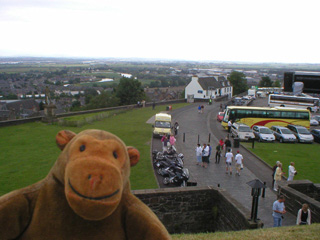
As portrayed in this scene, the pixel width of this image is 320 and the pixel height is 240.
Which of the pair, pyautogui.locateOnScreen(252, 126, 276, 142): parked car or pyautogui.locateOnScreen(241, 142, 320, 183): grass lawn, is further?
pyautogui.locateOnScreen(252, 126, 276, 142): parked car

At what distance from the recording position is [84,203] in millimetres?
2957

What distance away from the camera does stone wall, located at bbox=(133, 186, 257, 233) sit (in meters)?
10.1

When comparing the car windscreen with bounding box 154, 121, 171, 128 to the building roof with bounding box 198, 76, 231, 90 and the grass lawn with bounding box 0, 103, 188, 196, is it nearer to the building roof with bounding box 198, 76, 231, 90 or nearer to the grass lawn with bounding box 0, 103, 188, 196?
the grass lawn with bounding box 0, 103, 188, 196

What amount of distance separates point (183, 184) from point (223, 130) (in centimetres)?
1674

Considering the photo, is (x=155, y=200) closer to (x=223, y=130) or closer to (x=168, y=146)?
(x=168, y=146)

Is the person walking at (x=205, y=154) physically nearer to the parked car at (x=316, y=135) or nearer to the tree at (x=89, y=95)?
the parked car at (x=316, y=135)

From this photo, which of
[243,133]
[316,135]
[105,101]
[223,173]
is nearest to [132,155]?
[223,173]

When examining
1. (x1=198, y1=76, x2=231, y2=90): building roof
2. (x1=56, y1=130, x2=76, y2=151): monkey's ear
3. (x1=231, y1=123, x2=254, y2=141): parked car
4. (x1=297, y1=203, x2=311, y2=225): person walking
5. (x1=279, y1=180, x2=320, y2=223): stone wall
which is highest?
(x1=56, y1=130, x2=76, y2=151): monkey's ear

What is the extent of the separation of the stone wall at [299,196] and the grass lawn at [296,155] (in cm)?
369

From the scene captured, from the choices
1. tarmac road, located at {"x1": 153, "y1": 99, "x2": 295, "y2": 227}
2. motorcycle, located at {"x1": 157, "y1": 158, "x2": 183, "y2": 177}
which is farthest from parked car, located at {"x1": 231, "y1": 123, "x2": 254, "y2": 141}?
motorcycle, located at {"x1": 157, "y1": 158, "x2": 183, "y2": 177}

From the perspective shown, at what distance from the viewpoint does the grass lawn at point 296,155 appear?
644 inches

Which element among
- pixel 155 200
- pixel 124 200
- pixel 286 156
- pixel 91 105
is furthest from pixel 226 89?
pixel 124 200

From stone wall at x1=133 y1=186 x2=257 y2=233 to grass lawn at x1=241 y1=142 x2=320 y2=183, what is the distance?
7038mm

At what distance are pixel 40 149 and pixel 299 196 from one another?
52.6 ft
